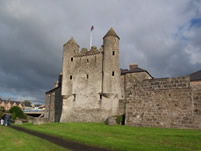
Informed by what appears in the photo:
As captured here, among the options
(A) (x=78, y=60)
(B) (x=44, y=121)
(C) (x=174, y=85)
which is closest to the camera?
(C) (x=174, y=85)

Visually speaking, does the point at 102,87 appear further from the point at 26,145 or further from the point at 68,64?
the point at 26,145

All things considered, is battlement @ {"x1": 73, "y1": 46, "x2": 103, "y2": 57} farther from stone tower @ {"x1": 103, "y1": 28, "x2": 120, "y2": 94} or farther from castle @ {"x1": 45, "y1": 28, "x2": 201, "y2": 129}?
stone tower @ {"x1": 103, "y1": 28, "x2": 120, "y2": 94}

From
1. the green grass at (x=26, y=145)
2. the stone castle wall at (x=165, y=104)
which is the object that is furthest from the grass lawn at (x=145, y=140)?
the stone castle wall at (x=165, y=104)

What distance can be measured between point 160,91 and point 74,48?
2250 centimetres

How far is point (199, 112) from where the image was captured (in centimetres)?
1473

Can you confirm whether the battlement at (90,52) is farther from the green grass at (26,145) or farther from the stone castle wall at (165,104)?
the green grass at (26,145)

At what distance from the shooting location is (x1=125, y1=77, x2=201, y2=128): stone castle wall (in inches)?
596

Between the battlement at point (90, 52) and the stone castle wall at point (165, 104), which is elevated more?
the battlement at point (90, 52)

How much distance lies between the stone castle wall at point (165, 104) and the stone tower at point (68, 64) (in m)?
17.6

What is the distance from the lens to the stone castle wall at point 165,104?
49.7 feet

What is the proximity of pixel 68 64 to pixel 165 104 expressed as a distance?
22354 mm

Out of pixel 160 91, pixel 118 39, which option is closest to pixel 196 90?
pixel 160 91

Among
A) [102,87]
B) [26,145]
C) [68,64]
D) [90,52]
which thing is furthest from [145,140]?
[68,64]

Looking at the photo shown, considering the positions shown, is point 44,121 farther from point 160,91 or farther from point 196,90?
point 196,90
